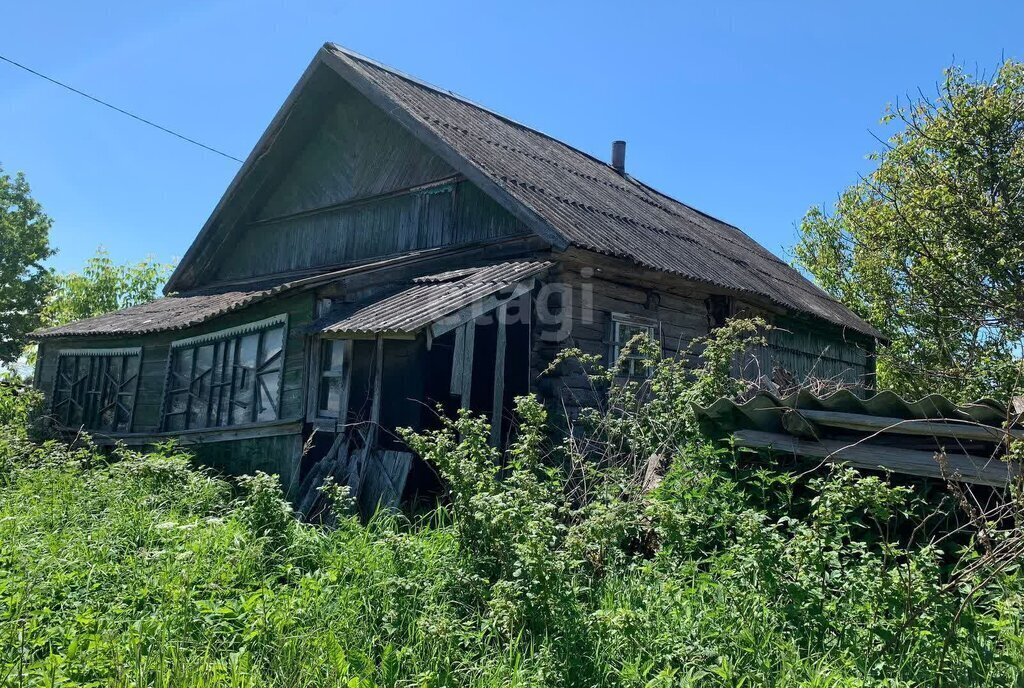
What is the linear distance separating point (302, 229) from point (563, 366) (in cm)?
623

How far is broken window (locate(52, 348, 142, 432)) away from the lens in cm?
1204

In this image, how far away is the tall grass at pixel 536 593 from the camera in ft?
12.0

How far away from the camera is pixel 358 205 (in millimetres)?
12000

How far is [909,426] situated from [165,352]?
10.2m

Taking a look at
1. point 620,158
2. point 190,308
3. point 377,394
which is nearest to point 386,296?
point 377,394

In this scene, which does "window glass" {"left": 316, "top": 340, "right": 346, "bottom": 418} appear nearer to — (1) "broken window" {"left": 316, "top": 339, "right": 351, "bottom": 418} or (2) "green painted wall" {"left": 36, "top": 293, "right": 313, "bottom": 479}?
(1) "broken window" {"left": 316, "top": 339, "right": 351, "bottom": 418}

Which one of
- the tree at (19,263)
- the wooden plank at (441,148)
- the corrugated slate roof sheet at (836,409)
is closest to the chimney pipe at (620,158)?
the wooden plank at (441,148)

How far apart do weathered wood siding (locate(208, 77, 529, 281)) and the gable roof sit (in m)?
0.54

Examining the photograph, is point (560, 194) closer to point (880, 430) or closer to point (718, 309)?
point (718, 309)

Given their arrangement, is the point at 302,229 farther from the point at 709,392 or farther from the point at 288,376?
the point at 709,392

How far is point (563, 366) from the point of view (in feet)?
29.3

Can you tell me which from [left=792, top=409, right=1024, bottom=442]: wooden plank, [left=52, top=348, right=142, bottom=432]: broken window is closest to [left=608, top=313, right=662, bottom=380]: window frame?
[left=792, top=409, right=1024, bottom=442]: wooden plank

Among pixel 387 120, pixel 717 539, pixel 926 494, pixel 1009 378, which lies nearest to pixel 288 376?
pixel 387 120

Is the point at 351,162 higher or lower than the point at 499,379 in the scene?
higher
